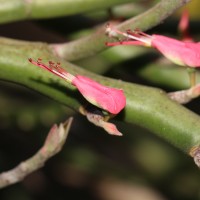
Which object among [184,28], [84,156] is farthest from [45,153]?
[84,156]

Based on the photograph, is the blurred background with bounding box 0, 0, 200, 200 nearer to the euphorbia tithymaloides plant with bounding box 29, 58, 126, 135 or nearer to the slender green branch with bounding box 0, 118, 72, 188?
the slender green branch with bounding box 0, 118, 72, 188

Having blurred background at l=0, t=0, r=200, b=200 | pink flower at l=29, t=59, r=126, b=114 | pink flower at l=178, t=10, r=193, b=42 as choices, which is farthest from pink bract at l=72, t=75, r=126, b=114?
blurred background at l=0, t=0, r=200, b=200

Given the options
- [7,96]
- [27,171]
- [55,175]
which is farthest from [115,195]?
[27,171]

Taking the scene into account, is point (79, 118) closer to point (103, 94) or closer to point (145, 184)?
point (145, 184)

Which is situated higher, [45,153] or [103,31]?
[103,31]

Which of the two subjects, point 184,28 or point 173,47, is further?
point 184,28

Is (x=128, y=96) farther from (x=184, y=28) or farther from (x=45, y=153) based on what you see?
(x=184, y=28)

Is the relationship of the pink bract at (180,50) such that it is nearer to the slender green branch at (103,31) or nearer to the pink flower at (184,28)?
the slender green branch at (103,31)
